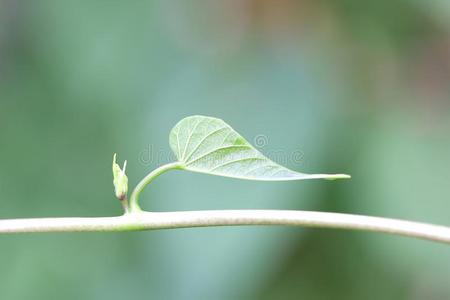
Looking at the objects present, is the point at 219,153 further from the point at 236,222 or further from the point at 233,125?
the point at 233,125

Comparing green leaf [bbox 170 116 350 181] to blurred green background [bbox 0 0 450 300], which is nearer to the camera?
green leaf [bbox 170 116 350 181]

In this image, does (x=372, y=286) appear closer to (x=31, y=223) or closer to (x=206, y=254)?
(x=206, y=254)

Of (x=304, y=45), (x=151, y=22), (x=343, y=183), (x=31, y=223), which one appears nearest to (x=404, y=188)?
(x=343, y=183)

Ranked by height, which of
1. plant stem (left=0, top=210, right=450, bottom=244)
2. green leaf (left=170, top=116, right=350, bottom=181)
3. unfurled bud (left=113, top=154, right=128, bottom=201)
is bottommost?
plant stem (left=0, top=210, right=450, bottom=244)

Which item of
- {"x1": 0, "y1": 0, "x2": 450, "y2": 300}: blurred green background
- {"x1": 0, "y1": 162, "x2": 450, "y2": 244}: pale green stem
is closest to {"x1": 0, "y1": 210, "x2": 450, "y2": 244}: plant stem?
{"x1": 0, "y1": 162, "x2": 450, "y2": 244}: pale green stem

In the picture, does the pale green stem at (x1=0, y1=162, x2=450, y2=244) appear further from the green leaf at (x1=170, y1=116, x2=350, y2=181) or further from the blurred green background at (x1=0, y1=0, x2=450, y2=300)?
the blurred green background at (x1=0, y1=0, x2=450, y2=300)

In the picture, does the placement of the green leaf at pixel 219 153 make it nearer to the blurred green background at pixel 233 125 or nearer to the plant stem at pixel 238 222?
the plant stem at pixel 238 222

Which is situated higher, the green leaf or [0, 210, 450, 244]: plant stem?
the green leaf
